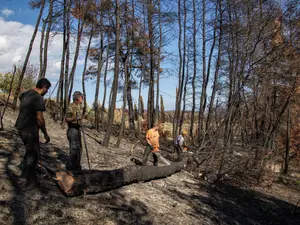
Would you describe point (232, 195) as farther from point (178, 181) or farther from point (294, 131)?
point (294, 131)

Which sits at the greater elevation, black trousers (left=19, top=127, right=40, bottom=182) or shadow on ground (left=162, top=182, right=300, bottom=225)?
black trousers (left=19, top=127, right=40, bottom=182)

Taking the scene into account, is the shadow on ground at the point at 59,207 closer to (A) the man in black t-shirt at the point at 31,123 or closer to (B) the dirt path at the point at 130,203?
(B) the dirt path at the point at 130,203

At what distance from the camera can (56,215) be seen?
4297 mm

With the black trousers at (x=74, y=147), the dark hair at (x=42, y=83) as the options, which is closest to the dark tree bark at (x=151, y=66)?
the black trousers at (x=74, y=147)

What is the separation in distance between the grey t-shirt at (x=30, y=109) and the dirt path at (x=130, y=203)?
102 centimetres

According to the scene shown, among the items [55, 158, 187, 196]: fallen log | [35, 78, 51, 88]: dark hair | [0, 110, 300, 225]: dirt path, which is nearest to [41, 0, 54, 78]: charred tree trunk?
[0, 110, 300, 225]: dirt path

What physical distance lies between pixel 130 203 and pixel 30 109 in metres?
2.43

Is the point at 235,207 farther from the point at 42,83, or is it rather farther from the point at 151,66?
the point at 151,66

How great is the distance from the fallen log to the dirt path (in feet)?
0.42

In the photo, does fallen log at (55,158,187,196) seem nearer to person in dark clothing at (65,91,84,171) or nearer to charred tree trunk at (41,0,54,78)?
person in dark clothing at (65,91,84,171)

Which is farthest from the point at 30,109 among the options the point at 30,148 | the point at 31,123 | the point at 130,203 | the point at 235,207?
the point at 235,207

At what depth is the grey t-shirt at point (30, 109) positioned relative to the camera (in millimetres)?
4711

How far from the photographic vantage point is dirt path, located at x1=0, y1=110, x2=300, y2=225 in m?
4.36

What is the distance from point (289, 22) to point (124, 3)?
674 centimetres
